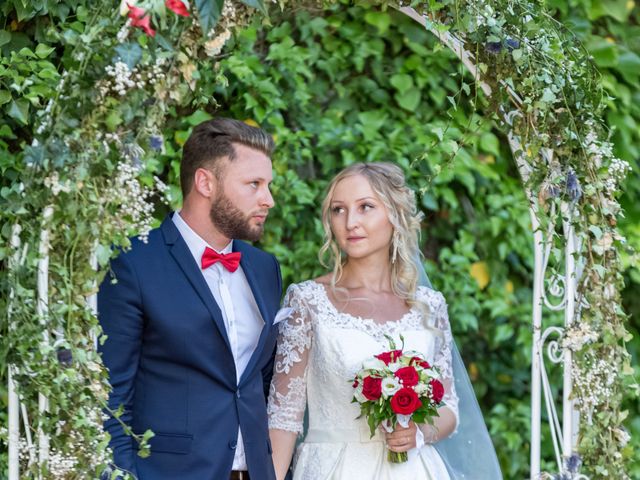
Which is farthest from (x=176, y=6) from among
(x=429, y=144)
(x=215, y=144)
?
(x=429, y=144)

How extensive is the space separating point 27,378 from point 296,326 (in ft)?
3.85

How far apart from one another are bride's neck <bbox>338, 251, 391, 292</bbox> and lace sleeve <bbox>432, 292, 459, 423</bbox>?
0.68 ft

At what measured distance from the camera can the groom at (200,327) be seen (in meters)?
2.87

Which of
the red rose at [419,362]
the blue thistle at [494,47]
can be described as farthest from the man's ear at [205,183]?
the blue thistle at [494,47]

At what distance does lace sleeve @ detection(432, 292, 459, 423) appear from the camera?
11.8ft

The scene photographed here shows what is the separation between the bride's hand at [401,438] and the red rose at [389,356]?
0.22 metres

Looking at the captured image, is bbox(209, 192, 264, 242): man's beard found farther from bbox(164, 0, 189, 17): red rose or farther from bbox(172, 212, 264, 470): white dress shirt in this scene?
bbox(164, 0, 189, 17): red rose

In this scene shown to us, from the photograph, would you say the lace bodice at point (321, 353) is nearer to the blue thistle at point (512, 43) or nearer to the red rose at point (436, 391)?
the red rose at point (436, 391)

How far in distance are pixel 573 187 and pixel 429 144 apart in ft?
4.44

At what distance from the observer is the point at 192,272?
301 centimetres

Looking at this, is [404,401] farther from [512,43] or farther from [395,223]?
[512,43]

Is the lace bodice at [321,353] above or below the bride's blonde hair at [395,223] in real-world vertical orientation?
below

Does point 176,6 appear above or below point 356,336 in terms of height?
above

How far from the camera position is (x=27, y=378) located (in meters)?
2.43
